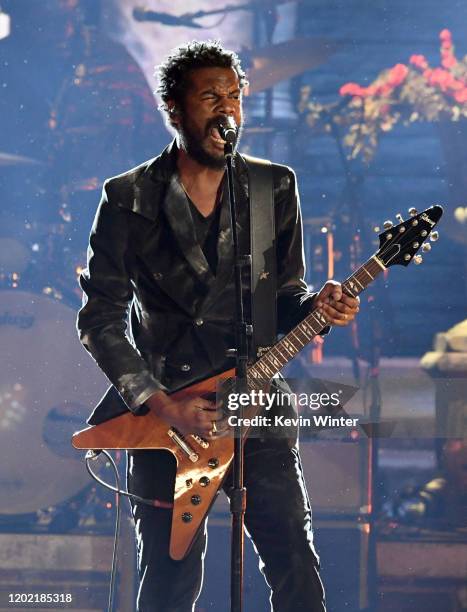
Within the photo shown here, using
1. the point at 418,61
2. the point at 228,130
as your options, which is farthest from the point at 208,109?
the point at 418,61

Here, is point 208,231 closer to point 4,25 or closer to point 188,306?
point 188,306

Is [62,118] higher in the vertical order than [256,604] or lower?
higher

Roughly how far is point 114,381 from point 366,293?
2.17 m

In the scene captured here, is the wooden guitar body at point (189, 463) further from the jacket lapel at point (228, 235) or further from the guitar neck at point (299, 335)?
the jacket lapel at point (228, 235)

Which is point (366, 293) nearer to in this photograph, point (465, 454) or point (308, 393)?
point (465, 454)

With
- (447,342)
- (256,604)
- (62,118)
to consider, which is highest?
(62,118)

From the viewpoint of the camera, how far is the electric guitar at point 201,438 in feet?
9.77

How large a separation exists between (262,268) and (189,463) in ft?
1.97

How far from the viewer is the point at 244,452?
2971 millimetres

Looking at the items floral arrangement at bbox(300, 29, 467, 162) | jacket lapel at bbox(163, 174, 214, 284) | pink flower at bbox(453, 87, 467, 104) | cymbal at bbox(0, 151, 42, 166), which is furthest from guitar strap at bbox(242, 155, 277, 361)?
pink flower at bbox(453, 87, 467, 104)

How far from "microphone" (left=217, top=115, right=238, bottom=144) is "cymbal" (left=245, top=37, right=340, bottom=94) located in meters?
2.09

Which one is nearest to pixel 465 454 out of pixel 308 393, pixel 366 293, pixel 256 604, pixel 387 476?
pixel 387 476

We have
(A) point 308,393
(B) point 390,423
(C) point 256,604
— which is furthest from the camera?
(B) point 390,423

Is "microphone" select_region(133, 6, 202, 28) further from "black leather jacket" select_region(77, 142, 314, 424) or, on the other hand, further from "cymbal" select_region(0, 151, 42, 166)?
"black leather jacket" select_region(77, 142, 314, 424)
